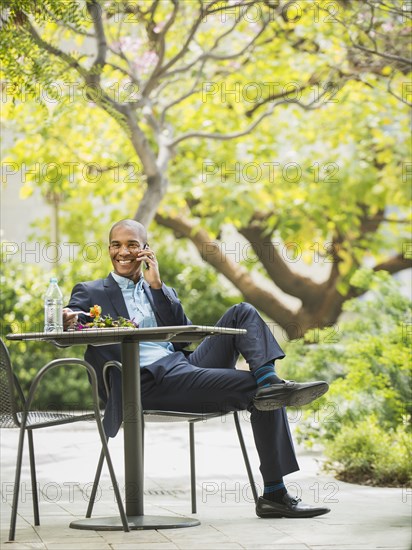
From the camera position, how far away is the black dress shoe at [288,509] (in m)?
4.54

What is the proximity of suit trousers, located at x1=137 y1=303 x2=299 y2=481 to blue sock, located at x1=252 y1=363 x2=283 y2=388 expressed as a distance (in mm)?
41

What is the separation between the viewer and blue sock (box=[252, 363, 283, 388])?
4359 mm

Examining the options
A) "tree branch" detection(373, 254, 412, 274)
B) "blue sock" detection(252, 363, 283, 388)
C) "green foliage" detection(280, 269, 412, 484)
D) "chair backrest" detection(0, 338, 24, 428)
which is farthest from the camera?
"tree branch" detection(373, 254, 412, 274)

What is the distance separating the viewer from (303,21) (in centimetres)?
1227

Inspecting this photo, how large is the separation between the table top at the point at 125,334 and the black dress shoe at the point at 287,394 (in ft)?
0.93

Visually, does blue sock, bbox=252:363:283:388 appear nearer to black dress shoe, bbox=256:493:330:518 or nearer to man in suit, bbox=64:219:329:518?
man in suit, bbox=64:219:329:518

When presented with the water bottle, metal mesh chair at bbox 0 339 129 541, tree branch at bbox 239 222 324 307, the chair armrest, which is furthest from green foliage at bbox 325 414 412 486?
tree branch at bbox 239 222 324 307

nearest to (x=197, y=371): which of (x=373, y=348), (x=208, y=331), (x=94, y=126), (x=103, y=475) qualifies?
(x=208, y=331)

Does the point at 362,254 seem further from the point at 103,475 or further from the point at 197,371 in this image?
the point at 197,371

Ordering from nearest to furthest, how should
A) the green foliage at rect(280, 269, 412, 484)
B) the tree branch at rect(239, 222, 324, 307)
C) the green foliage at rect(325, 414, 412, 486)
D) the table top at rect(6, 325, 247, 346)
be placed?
the table top at rect(6, 325, 247, 346) < the green foliage at rect(325, 414, 412, 486) < the green foliage at rect(280, 269, 412, 484) < the tree branch at rect(239, 222, 324, 307)

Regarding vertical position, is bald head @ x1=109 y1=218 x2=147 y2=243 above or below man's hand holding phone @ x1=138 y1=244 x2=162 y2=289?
above

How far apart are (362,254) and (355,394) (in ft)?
22.5

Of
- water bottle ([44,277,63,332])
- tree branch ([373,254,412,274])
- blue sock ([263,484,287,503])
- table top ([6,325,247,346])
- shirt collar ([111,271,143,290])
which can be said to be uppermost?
tree branch ([373,254,412,274])

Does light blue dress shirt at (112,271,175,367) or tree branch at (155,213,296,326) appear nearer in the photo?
light blue dress shirt at (112,271,175,367)
